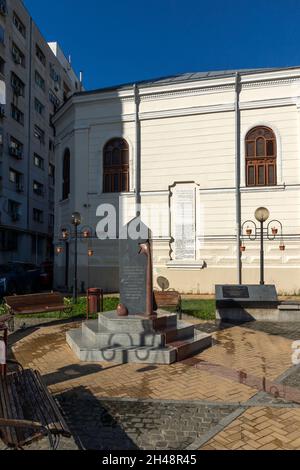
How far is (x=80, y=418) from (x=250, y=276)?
14.5 meters

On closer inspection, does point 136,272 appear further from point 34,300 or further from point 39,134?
point 39,134

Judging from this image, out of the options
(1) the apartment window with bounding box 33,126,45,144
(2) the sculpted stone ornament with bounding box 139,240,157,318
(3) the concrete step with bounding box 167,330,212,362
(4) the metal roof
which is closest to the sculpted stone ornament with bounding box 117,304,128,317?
(2) the sculpted stone ornament with bounding box 139,240,157,318

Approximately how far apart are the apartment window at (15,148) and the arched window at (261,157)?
774 inches

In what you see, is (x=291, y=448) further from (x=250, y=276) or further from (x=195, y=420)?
(x=250, y=276)

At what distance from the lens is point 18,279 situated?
19.8m

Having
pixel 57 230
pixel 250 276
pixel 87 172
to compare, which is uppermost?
pixel 87 172

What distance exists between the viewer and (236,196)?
1869cm

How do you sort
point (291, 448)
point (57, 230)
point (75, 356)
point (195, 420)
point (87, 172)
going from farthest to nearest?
point (57, 230), point (87, 172), point (75, 356), point (195, 420), point (291, 448)

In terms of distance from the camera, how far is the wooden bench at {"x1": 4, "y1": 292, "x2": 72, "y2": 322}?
11.3 meters

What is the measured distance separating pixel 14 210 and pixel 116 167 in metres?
14.9

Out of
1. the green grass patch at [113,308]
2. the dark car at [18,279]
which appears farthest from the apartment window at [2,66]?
the green grass patch at [113,308]

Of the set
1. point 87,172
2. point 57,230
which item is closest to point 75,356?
point 87,172

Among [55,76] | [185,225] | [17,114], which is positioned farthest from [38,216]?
[185,225]

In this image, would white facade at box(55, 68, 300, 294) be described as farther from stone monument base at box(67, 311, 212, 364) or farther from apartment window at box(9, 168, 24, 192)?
apartment window at box(9, 168, 24, 192)
